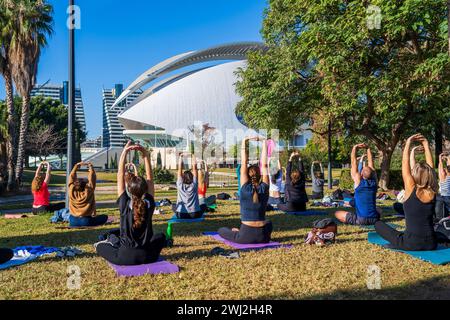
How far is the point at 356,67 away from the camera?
14.5m

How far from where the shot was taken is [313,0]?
14.7 metres

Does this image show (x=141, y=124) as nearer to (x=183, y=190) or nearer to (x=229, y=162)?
(x=229, y=162)

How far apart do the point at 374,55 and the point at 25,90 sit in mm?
16293

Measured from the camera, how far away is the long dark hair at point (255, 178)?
241 inches

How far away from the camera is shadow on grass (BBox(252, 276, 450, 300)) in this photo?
408 cm

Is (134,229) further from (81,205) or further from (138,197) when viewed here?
(81,205)

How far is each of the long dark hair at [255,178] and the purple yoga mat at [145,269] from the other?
5.53 ft

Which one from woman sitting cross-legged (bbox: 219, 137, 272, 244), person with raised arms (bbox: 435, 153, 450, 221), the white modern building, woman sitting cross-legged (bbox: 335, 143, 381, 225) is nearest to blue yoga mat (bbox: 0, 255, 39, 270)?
woman sitting cross-legged (bbox: 219, 137, 272, 244)

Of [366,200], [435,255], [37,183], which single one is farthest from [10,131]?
[435,255]

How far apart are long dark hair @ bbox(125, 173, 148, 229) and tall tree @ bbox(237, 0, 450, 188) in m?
8.40

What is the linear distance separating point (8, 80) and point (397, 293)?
69.1 feet
